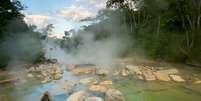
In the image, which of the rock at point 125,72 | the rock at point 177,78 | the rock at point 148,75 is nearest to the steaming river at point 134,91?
the rock at point 148,75

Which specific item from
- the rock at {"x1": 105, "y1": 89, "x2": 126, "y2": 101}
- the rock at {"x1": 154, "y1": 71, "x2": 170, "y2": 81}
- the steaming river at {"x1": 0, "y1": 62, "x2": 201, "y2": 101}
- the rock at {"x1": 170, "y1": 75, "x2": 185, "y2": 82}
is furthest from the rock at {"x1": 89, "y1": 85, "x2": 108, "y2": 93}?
the rock at {"x1": 170, "y1": 75, "x2": 185, "y2": 82}

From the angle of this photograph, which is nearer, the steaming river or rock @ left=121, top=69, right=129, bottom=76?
the steaming river

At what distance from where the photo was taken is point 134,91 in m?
12.1

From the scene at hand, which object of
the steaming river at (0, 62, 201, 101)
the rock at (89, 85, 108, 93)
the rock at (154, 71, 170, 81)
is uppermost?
the rock at (89, 85, 108, 93)

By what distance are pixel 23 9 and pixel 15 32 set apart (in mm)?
2263

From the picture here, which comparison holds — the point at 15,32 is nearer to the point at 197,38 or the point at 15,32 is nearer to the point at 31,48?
the point at 31,48

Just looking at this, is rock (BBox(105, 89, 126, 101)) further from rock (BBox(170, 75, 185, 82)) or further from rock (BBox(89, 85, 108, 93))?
rock (BBox(170, 75, 185, 82))

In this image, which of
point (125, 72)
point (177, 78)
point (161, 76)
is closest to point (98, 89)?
point (161, 76)

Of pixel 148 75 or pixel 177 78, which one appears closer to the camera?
pixel 177 78

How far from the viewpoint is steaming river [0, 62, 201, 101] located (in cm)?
1094

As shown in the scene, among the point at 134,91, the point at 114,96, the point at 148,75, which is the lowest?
the point at 134,91

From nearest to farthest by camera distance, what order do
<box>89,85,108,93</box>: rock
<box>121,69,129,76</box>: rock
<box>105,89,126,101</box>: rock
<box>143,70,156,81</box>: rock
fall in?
<box>105,89,126,101</box>: rock, <box>89,85,108,93</box>: rock, <box>143,70,156,81</box>: rock, <box>121,69,129,76</box>: rock

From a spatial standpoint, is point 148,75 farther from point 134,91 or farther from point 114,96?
point 114,96

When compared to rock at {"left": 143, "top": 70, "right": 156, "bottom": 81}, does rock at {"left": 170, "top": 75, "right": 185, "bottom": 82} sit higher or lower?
lower
